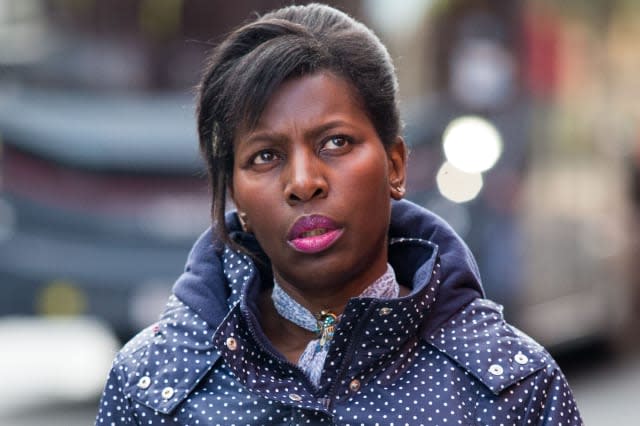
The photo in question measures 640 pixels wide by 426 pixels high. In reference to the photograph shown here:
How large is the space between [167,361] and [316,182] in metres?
0.44

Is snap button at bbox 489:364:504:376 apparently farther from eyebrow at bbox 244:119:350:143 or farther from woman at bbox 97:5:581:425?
eyebrow at bbox 244:119:350:143

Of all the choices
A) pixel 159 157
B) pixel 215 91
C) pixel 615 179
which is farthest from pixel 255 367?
pixel 615 179

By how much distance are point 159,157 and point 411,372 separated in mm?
4371

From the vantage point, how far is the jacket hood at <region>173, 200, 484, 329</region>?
2.72 m

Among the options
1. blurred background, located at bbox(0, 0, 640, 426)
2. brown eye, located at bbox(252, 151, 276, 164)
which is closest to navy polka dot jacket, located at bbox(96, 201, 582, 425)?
brown eye, located at bbox(252, 151, 276, 164)

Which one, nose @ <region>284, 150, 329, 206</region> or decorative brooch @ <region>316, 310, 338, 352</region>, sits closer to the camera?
nose @ <region>284, 150, 329, 206</region>

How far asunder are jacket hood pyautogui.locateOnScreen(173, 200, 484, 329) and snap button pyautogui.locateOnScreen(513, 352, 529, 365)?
0.51 ft

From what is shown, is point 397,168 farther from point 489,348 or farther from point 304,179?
point 489,348

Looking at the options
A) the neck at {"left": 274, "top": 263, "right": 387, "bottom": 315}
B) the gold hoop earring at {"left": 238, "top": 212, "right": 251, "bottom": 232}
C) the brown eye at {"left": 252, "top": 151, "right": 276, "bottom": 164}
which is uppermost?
the brown eye at {"left": 252, "top": 151, "right": 276, "bottom": 164}

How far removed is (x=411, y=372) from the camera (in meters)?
2.60

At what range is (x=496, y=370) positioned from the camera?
256cm

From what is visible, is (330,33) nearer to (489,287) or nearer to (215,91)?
Answer: (215,91)

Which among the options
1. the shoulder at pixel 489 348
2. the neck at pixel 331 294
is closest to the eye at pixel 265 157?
the neck at pixel 331 294

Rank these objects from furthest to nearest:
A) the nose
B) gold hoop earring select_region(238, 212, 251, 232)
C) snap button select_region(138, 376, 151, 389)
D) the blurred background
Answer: the blurred background → gold hoop earring select_region(238, 212, 251, 232) → snap button select_region(138, 376, 151, 389) → the nose
